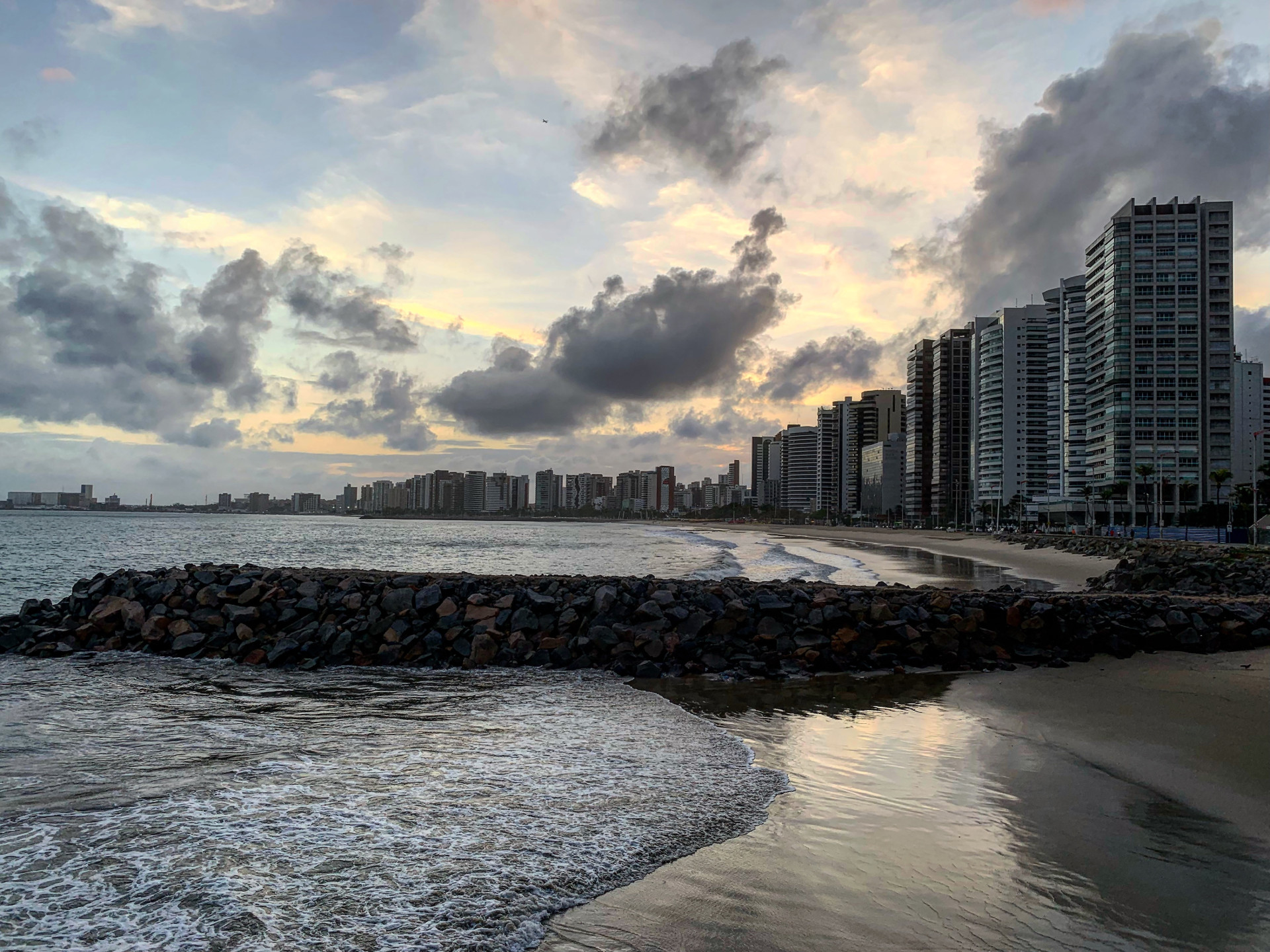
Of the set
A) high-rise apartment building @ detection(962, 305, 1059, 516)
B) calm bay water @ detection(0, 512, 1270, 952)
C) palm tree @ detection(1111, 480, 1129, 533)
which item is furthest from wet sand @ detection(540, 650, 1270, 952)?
high-rise apartment building @ detection(962, 305, 1059, 516)

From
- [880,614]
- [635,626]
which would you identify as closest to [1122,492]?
[880,614]

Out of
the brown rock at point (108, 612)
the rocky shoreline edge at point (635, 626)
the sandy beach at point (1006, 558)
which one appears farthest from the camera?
the sandy beach at point (1006, 558)

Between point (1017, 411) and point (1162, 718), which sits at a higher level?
point (1017, 411)

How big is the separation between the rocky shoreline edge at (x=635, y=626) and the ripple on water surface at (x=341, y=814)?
371 centimetres

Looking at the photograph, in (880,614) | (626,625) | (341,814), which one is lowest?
(626,625)

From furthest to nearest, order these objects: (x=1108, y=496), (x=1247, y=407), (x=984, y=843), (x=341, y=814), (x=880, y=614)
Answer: (x=1247, y=407)
(x=1108, y=496)
(x=880, y=614)
(x=341, y=814)
(x=984, y=843)

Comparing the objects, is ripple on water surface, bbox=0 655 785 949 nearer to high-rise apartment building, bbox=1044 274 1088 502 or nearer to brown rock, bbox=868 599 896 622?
brown rock, bbox=868 599 896 622

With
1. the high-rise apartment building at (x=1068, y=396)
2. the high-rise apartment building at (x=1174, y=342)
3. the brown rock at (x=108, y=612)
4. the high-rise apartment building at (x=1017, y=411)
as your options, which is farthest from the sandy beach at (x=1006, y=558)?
the high-rise apartment building at (x=1017, y=411)

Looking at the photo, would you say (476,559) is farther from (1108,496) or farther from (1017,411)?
(1017,411)

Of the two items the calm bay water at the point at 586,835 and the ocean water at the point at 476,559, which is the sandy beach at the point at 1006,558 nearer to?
the ocean water at the point at 476,559

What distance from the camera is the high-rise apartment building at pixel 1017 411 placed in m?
170

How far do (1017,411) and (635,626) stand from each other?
18149 cm

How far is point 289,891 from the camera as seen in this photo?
4461 mm

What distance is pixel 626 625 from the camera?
15289 mm
